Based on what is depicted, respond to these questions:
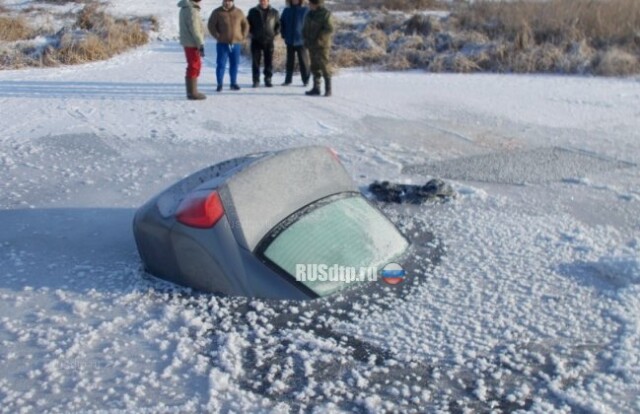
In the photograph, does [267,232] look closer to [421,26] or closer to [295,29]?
[295,29]

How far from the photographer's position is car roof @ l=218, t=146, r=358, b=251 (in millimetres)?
3775

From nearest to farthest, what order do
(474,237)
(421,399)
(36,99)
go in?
(421,399)
(474,237)
(36,99)

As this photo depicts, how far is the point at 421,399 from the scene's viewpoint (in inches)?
122

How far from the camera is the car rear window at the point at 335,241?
148 inches

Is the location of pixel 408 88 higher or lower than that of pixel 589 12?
lower

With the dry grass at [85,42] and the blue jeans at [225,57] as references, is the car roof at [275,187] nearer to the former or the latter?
the blue jeans at [225,57]

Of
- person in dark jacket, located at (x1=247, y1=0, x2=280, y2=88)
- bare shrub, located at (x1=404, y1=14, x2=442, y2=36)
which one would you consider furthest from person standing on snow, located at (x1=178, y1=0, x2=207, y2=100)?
bare shrub, located at (x1=404, y1=14, x2=442, y2=36)

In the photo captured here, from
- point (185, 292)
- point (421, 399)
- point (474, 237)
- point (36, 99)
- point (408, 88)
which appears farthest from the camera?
point (408, 88)

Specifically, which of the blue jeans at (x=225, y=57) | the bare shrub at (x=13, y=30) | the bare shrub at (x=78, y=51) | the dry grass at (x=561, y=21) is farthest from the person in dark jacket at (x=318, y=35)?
the bare shrub at (x=13, y=30)

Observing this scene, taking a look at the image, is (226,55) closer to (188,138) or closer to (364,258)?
(188,138)

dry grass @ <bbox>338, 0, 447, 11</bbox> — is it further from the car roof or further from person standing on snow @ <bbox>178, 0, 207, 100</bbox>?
the car roof

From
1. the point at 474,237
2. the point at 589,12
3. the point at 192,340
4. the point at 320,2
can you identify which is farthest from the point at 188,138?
the point at 589,12

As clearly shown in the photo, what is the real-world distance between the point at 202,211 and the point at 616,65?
982 cm

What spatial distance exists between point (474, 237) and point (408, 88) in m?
5.92
